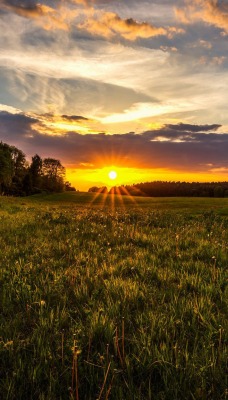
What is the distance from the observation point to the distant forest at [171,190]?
121500 millimetres

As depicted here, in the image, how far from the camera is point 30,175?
115m

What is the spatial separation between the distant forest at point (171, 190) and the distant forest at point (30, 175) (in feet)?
56.0

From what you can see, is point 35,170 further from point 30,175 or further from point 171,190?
point 171,190

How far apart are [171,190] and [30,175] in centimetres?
6119

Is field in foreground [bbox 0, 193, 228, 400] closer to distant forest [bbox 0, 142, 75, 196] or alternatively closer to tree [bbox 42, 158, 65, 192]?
distant forest [bbox 0, 142, 75, 196]

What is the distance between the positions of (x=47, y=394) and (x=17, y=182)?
11903 cm

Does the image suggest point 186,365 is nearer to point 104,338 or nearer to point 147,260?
point 104,338

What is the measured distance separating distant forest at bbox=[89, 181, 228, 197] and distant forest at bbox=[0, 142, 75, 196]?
17060 mm

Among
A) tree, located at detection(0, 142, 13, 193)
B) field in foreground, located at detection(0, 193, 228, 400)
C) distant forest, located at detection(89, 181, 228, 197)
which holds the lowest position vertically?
field in foreground, located at detection(0, 193, 228, 400)

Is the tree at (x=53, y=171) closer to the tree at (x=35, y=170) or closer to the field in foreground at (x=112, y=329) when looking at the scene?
the tree at (x=35, y=170)

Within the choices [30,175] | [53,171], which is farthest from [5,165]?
[53,171]

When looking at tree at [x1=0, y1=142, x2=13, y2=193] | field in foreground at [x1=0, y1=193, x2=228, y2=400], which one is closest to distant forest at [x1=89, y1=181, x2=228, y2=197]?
tree at [x1=0, y1=142, x2=13, y2=193]

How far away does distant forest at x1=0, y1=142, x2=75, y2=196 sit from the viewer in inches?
4208

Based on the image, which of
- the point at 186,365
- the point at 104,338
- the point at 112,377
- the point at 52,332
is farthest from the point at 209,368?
the point at 52,332
